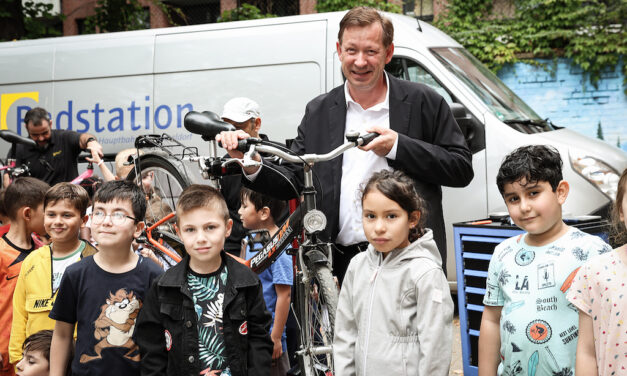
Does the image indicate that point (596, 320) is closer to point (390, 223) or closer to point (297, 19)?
point (390, 223)

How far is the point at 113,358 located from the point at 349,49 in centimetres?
185

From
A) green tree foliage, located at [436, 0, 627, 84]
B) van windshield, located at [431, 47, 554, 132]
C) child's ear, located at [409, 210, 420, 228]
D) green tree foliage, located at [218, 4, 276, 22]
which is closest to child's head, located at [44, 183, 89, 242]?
child's ear, located at [409, 210, 420, 228]

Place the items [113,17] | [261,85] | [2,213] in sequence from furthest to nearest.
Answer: [113,17] → [261,85] → [2,213]

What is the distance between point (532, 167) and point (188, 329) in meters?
1.61

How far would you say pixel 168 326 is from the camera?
10.2 ft

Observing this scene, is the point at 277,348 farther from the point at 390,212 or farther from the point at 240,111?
the point at 240,111

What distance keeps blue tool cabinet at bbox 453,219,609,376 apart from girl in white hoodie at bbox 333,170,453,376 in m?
1.06

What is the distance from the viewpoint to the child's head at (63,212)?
12.8 feet

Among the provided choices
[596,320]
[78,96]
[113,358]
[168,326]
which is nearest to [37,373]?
[113,358]

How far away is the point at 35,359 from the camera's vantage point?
3578 mm

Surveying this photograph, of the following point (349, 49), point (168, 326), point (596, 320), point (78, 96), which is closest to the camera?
point (596, 320)

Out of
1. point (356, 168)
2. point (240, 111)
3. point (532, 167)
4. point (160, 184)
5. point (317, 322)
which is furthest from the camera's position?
point (160, 184)

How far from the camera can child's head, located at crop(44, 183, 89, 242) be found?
3908 mm

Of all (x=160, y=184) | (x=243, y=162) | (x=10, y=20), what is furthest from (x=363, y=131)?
(x=10, y=20)
